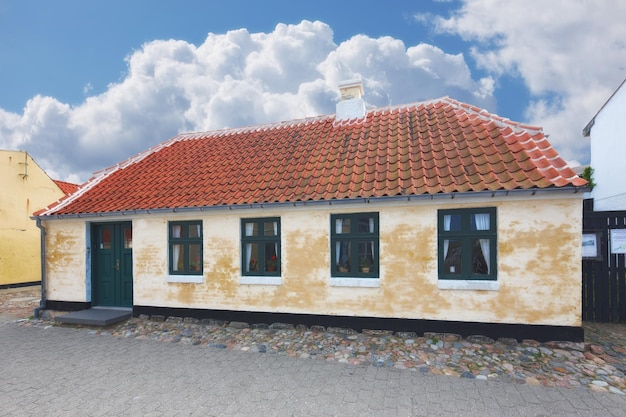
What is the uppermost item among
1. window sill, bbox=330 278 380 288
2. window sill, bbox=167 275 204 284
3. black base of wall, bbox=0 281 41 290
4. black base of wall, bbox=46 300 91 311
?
window sill, bbox=330 278 380 288

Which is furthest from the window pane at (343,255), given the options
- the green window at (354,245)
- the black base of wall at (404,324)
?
the black base of wall at (404,324)

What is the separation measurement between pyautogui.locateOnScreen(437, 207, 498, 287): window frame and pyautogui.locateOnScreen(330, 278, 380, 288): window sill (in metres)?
1.26

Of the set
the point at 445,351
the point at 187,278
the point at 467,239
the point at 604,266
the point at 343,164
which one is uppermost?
the point at 343,164

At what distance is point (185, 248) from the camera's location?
8383mm

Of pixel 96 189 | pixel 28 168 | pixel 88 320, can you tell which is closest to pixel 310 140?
pixel 96 189

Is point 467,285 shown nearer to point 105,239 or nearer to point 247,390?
point 247,390

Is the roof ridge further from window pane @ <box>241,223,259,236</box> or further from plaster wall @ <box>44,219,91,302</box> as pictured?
plaster wall @ <box>44,219,91,302</box>

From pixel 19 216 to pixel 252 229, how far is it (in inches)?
543

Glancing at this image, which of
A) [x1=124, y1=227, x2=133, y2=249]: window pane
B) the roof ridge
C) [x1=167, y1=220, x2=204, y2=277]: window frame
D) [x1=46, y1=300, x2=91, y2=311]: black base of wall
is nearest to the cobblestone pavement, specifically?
[x1=167, y1=220, x2=204, y2=277]: window frame

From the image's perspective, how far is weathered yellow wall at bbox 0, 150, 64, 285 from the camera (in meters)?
14.5

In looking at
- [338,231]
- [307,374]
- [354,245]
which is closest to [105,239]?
[338,231]

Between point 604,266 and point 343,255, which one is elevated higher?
point 343,255

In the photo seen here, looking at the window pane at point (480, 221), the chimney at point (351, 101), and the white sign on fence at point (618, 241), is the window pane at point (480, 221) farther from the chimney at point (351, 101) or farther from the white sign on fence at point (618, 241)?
the chimney at point (351, 101)

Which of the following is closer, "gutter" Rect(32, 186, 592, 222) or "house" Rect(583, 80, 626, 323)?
"gutter" Rect(32, 186, 592, 222)
